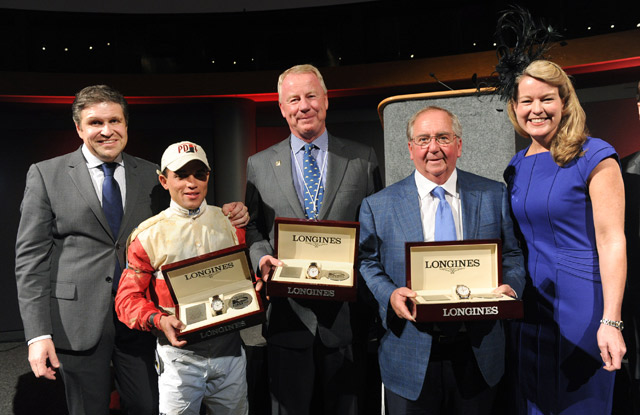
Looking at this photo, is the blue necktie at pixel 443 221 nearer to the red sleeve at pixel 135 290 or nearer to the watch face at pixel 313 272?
the watch face at pixel 313 272

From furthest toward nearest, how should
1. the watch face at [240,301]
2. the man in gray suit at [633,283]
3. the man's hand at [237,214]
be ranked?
the man in gray suit at [633,283]
the man's hand at [237,214]
the watch face at [240,301]

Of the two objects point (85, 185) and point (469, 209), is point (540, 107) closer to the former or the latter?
point (469, 209)

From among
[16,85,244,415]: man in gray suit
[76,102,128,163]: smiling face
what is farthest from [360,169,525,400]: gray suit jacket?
[76,102,128,163]: smiling face

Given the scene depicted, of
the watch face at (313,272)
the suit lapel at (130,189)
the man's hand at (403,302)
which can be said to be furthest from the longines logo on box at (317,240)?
the suit lapel at (130,189)

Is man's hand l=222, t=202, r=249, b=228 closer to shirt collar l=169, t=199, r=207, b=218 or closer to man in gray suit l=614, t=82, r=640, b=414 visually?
shirt collar l=169, t=199, r=207, b=218

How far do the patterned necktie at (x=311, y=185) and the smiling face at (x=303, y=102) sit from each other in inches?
3.6

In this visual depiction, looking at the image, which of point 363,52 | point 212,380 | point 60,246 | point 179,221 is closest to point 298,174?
point 179,221

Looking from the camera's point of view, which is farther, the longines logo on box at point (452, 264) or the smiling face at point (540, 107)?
the smiling face at point (540, 107)

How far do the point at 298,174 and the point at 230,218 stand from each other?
36cm

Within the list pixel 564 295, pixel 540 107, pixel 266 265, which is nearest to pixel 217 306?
pixel 266 265

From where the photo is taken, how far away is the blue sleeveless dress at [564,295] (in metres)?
1.66

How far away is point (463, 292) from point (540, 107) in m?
0.82

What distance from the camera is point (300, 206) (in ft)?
6.19

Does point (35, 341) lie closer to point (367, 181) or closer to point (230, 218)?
point (230, 218)
